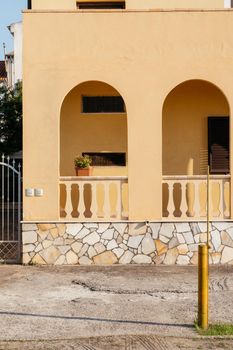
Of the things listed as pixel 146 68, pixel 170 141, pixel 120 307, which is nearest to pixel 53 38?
pixel 146 68

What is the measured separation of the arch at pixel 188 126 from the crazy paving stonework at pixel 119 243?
228 centimetres

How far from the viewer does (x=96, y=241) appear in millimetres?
11398

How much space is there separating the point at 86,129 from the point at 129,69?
2466mm

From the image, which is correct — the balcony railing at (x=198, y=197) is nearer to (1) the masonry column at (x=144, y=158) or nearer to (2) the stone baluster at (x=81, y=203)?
(1) the masonry column at (x=144, y=158)

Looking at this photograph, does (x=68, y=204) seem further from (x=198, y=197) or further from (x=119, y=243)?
(x=198, y=197)

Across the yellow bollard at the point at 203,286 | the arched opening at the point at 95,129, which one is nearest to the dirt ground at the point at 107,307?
the yellow bollard at the point at 203,286

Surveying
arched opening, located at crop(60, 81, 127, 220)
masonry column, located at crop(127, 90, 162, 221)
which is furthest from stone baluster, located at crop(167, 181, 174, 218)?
arched opening, located at crop(60, 81, 127, 220)

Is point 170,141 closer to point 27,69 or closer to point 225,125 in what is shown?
point 225,125

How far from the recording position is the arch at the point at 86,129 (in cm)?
1348

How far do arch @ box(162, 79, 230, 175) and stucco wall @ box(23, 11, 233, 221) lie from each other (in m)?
1.75

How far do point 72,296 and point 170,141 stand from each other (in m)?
5.54

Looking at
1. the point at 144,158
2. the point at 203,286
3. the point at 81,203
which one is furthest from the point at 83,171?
the point at 203,286

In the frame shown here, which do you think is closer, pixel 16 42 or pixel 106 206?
pixel 106 206

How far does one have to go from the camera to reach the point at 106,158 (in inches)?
536
